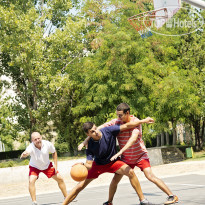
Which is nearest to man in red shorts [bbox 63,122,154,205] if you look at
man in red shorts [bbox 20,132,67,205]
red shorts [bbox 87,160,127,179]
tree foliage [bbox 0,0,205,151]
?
red shorts [bbox 87,160,127,179]

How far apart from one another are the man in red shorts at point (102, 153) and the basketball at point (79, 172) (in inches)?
9.5

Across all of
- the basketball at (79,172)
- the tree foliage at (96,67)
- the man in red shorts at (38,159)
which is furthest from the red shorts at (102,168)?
the tree foliage at (96,67)

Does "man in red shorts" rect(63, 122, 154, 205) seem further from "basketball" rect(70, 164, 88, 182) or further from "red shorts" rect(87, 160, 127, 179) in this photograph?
"basketball" rect(70, 164, 88, 182)

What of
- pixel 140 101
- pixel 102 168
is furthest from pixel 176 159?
A: pixel 102 168

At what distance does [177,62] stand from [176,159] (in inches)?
305

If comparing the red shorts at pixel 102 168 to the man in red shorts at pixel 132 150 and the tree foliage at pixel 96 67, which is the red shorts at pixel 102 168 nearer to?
the man in red shorts at pixel 132 150

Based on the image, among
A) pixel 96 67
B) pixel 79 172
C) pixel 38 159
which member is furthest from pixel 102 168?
pixel 96 67

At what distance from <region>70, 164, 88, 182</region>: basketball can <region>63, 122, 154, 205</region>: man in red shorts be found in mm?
240

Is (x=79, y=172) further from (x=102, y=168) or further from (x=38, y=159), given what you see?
(x=38, y=159)

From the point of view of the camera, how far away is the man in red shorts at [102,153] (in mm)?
7602

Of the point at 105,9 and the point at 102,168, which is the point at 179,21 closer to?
the point at 105,9

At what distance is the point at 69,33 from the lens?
31.4m

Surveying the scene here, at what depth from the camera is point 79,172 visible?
749 cm

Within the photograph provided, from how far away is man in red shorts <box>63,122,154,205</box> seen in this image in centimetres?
760
